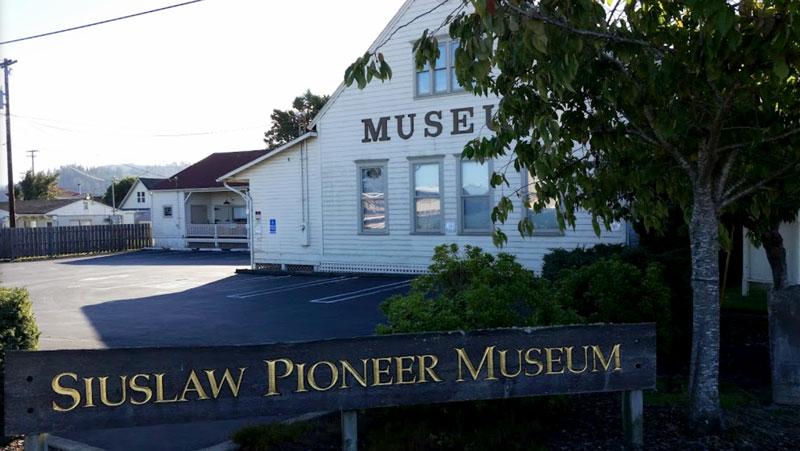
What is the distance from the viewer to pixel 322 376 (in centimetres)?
520

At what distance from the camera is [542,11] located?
5.24 meters

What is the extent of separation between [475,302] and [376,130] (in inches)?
614

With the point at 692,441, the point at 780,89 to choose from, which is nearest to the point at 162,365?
the point at 692,441

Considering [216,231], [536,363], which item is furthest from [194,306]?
[216,231]

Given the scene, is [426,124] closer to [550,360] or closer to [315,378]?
A: [550,360]

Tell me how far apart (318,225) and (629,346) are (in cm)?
1806

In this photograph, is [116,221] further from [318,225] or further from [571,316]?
[571,316]

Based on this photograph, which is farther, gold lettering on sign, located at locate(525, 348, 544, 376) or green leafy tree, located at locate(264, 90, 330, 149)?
green leafy tree, located at locate(264, 90, 330, 149)

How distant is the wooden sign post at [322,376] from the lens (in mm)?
4754

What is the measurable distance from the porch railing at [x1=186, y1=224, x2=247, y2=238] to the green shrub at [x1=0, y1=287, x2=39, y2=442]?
32409 mm

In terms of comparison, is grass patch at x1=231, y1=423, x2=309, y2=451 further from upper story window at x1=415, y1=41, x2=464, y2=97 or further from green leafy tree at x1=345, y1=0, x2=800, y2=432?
upper story window at x1=415, y1=41, x2=464, y2=97

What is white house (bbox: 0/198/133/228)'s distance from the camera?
52.0 meters

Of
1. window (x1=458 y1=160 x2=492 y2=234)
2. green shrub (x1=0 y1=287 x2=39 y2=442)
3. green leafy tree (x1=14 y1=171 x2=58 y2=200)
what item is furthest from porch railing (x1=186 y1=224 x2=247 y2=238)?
green leafy tree (x1=14 y1=171 x2=58 y2=200)

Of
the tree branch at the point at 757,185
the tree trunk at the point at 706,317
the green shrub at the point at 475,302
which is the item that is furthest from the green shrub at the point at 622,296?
the tree branch at the point at 757,185
